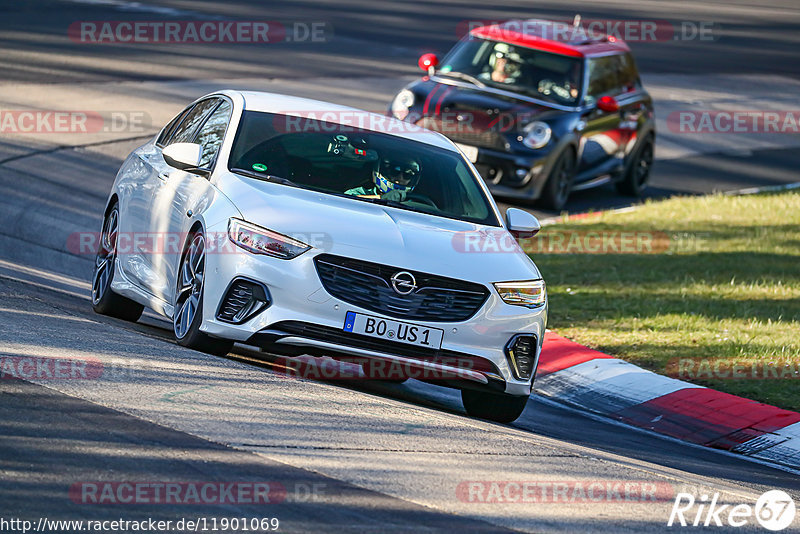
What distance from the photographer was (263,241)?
7387 mm

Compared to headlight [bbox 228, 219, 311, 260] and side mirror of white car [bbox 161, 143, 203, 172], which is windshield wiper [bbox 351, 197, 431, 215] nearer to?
headlight [bbox 228, 219, 311, 260]

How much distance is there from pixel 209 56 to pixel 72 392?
56.2ft

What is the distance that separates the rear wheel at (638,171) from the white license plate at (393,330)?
1081cm

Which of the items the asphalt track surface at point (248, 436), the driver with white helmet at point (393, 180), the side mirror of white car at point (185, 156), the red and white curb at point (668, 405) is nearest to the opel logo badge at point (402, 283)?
the asphalt track surface at point (248, 436)

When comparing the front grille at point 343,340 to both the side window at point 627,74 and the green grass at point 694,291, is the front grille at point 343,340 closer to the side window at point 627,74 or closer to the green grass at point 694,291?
the green grass at point 694,291

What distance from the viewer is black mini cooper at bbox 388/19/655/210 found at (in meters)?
15.5

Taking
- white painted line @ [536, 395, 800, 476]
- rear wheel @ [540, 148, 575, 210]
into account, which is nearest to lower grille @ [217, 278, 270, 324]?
white painted line @ [536, 395, 800, 476]

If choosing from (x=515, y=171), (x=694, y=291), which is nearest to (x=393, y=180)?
(x=694, y=291)

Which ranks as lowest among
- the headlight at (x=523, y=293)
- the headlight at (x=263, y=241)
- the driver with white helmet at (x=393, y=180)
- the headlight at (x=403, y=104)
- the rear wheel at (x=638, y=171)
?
the rear wheel at (x=638, y=171)

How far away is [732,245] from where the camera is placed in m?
14.4

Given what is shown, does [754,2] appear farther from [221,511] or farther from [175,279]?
[221,511]

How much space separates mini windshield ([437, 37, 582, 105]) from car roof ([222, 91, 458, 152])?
7.15m

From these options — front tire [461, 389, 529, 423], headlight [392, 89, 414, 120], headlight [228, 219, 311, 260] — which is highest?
headlight [228, 219, 311, 260]

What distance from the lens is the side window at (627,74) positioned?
1758 centimetres
